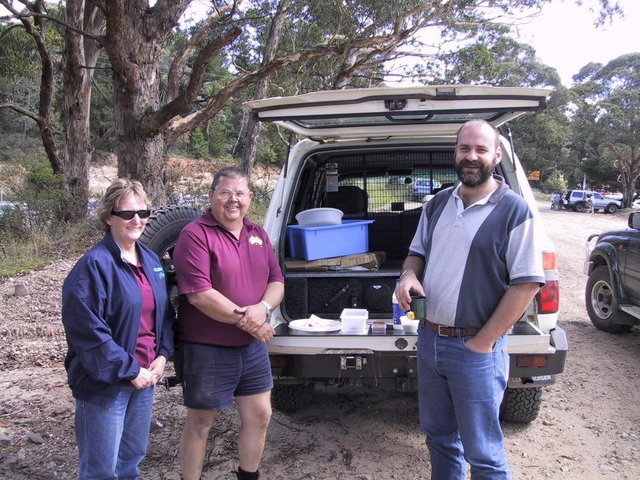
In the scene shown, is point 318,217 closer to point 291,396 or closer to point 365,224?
point 365,224

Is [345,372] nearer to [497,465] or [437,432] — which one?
[437,432]

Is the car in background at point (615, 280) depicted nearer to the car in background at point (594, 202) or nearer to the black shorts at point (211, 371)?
the black shorts at point (211, 371)

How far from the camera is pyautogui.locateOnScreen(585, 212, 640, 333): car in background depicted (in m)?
5.30

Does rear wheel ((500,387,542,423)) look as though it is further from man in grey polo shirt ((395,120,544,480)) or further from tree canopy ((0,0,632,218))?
tree canopy ((0,0,632,218))

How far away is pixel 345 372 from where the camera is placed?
296 cm

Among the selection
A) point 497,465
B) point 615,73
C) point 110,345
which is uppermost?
point 615,73

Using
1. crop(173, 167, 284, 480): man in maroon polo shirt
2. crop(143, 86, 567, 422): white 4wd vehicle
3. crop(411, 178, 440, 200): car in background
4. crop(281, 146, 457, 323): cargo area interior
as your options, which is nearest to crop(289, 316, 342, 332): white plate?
crop(143, 86, 567, 422): white 4wd vehicle

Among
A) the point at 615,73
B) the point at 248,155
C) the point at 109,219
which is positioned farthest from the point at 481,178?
the point at 615,73

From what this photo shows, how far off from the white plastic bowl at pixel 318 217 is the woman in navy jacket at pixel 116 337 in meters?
1.56

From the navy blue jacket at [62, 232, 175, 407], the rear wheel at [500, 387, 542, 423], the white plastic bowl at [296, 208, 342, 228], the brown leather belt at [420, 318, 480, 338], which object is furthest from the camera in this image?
the white plastic bowl at [296, 208, 342, 228]

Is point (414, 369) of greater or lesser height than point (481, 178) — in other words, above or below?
below

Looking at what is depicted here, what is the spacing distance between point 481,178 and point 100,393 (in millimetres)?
1757

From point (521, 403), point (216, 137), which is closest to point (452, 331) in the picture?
point (521, 403)

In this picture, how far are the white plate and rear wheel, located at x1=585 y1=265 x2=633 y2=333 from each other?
384 cm
